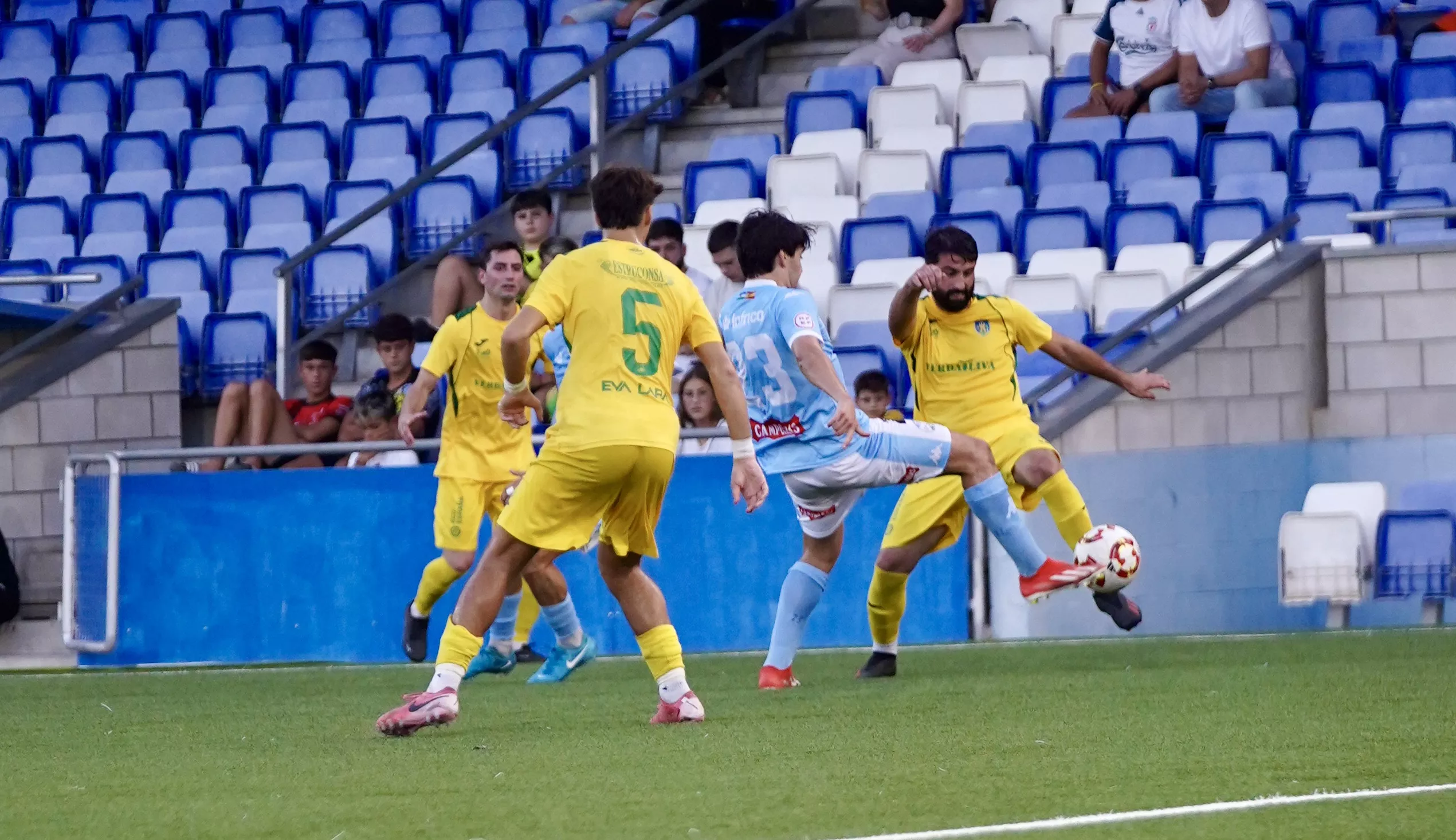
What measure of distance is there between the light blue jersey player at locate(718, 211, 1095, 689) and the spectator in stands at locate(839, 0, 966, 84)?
8.03m

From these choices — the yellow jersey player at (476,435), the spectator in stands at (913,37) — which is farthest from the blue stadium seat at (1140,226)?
the yellow jersey player at (476,435)

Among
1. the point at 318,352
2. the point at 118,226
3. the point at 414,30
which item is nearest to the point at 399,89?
the point at 414,30

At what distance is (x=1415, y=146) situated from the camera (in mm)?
13781

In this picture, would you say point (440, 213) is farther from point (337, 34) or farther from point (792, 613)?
point (792, 613)

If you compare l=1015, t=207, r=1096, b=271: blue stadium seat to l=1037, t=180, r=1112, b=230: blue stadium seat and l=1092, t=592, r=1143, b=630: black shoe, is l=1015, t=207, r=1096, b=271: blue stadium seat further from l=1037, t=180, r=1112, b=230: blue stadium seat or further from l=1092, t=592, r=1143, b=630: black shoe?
l=1092, t=592, r=1143, b=630: black shoe

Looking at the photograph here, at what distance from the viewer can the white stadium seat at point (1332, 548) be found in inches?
467

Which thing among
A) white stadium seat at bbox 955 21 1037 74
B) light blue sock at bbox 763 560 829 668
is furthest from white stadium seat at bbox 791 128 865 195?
light blue sock at bbox 763 560 829 668

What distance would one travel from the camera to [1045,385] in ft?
40.0

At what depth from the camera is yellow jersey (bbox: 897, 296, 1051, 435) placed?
973 centimetres

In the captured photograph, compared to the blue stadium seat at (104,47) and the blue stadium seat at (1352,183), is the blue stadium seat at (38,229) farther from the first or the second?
the blue stadium seat at (1352,183)

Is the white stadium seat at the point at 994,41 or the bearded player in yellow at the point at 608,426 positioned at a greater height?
the white stadium seat at the point at 994,41

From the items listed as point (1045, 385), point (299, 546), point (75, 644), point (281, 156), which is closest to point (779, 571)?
point (1045, 385)

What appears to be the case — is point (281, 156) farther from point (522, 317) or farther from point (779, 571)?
point (522, 317)

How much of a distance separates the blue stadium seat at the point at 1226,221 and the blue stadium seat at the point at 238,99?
830 cm
